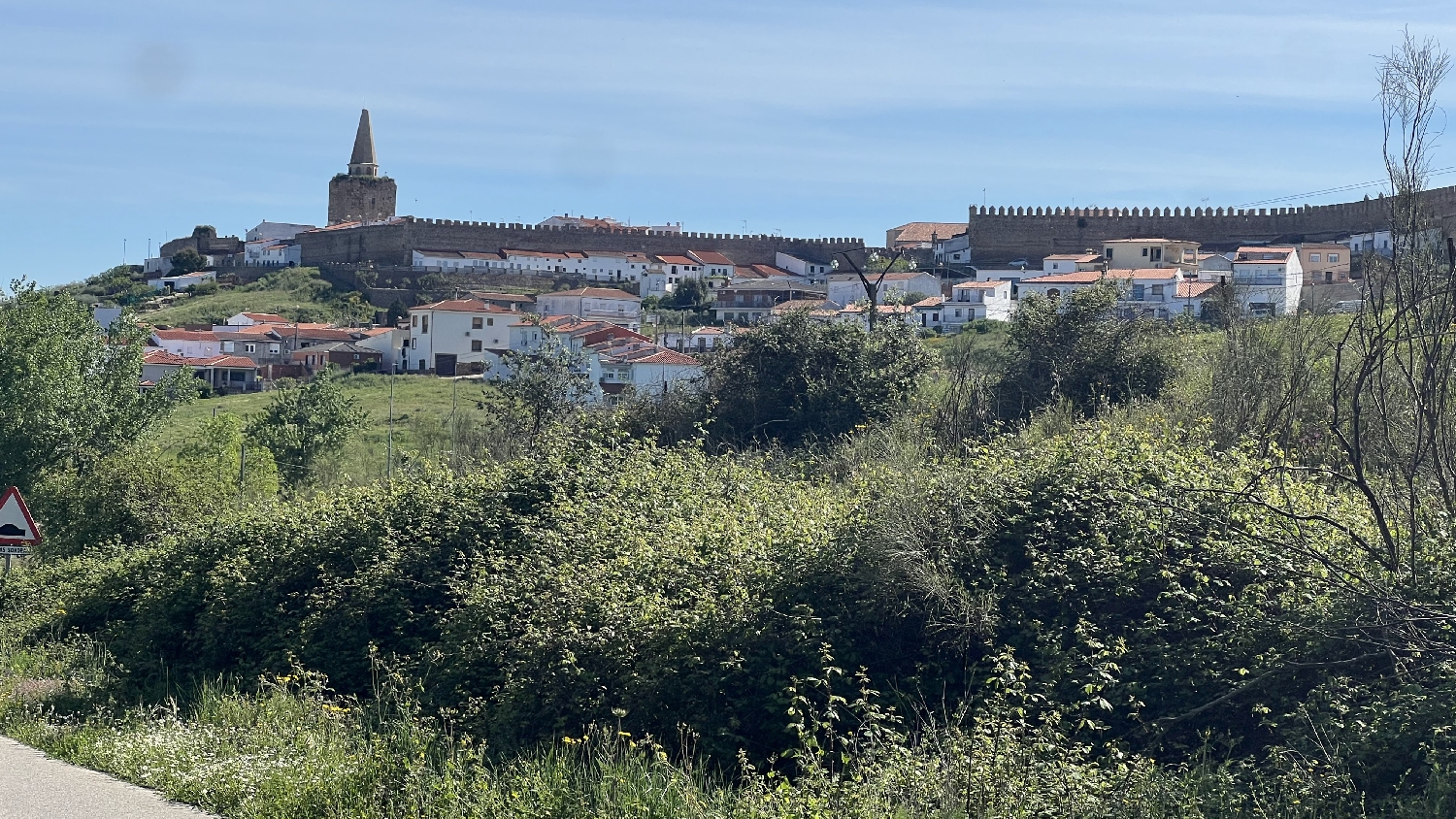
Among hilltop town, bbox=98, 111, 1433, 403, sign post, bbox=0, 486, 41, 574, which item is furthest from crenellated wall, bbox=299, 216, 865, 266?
sign post, bbox=0, 486, 41, 574

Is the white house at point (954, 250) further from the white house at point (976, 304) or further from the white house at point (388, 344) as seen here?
Result: the white house at point (388, 344)

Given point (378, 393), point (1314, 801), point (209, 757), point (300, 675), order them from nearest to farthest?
point (1314, 801), point (209, 757), point (300, 675), point (378, 393)

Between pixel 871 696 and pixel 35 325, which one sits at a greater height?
pixel 35 325

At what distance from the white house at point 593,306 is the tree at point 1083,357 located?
4813 centimetres

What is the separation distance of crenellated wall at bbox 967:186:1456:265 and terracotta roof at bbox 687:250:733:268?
16.1 metres

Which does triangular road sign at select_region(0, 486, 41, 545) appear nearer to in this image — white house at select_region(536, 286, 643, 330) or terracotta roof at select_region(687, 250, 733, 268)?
white house at select_region(536, 286, 643, 330)

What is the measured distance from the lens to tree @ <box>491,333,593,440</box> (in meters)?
28.0

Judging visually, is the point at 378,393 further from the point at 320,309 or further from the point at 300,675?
the point at 300,675

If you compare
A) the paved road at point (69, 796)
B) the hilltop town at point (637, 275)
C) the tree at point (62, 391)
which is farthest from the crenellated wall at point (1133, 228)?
the paved road at point (69, 796)

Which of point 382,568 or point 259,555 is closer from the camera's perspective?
point 382,568

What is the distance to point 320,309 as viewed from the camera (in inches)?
3056

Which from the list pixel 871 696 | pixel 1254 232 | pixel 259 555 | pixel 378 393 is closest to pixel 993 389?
pixel 259 555

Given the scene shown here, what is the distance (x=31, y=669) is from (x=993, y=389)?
46.1 ft

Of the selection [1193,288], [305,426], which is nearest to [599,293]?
[1193,288]
